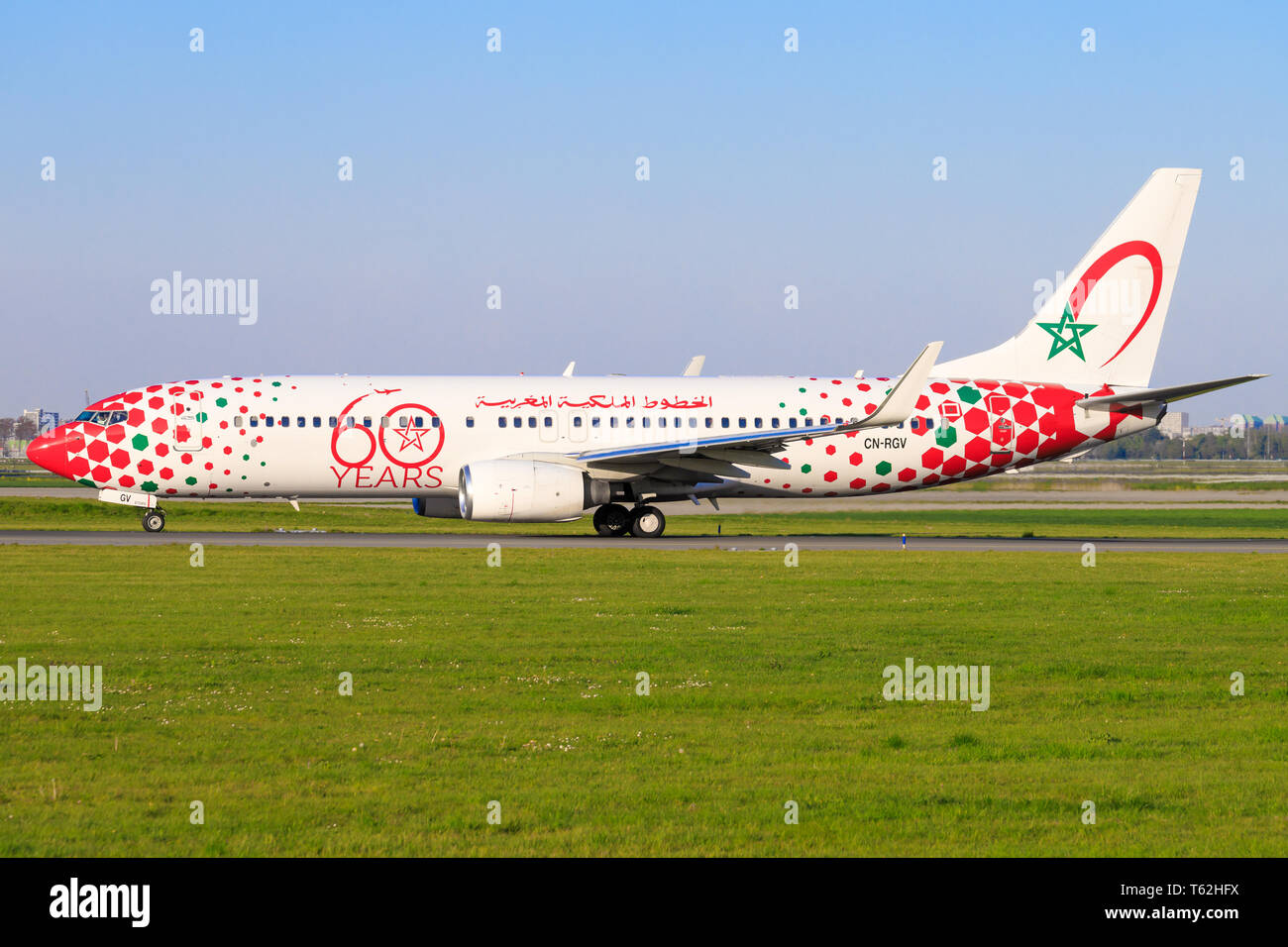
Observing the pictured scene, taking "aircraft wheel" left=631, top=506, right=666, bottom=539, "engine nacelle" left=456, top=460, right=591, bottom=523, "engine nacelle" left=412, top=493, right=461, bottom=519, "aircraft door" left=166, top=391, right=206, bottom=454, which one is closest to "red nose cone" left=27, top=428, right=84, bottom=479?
"aircraft door" left=166, top=391, right=206, bottom=454

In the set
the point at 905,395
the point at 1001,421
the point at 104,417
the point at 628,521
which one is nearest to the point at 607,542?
the point at 628,521

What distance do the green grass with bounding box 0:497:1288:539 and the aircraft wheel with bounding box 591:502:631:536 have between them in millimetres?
1557

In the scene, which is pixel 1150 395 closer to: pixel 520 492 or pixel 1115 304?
pixel 1115 304

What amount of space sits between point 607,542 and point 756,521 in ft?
61.4

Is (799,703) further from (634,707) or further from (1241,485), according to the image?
(1241,485)

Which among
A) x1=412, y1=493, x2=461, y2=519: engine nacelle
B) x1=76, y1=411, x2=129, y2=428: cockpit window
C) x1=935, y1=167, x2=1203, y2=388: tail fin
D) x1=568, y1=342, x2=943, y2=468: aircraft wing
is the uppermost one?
x1=935, y1=167, x2=1203, y2=388: tail fin

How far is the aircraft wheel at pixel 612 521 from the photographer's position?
4031 cm

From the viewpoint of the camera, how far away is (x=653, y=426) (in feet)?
131

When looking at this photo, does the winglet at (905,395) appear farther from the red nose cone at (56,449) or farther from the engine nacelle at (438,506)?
the red nose cone at (56,449)

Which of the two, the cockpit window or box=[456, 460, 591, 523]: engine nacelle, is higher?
the cockpit window

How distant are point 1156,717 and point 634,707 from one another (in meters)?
5.24

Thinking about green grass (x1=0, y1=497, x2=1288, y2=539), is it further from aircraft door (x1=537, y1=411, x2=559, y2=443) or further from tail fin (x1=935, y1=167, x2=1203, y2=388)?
tail fin (x1=935, y1=167, x2=1203, y2=388)

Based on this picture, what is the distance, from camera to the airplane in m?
38.2
